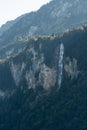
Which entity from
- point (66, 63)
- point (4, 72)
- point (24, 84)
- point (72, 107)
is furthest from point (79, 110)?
point (4, 72)

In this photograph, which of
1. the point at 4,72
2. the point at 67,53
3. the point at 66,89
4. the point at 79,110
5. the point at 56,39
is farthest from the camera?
the point at 4,72

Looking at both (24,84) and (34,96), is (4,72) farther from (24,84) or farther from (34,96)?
(34,96)

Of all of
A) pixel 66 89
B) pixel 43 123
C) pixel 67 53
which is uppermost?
pixel 67 53

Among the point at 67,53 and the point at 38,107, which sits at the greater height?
the point at 67,53

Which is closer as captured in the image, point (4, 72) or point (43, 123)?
point (43, 123)

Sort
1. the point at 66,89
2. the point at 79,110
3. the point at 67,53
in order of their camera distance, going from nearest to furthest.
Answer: the point at 79,110 → the point at 66,89 → the point at 67,53

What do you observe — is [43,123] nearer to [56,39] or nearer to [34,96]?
[34,96]

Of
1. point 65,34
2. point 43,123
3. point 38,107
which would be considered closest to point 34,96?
point 38,107
